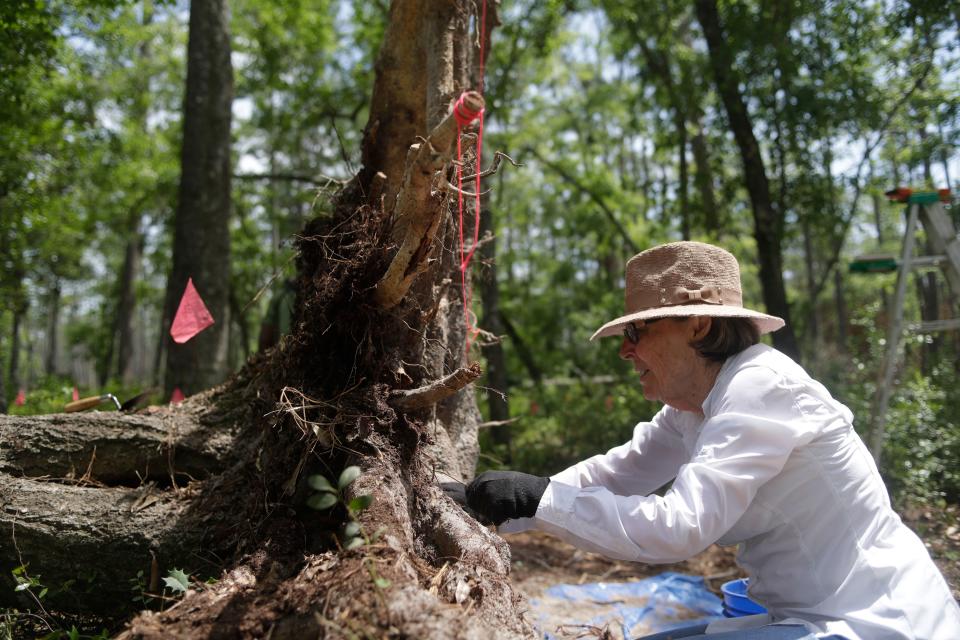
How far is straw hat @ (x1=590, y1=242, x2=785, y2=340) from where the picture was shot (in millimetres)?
2100

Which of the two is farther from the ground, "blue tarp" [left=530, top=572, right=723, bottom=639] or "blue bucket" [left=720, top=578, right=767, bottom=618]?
"blue bucket" [left=720, top=578, right=767, bottom=618]

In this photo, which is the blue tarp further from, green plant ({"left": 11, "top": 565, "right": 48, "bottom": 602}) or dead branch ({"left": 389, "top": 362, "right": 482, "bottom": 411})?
green plant ({"left": 11, "top": 565, "right": 48, "bottom": 602})

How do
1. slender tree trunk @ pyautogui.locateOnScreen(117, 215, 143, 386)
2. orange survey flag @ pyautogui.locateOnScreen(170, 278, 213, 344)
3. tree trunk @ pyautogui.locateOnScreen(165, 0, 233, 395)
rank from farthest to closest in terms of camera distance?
slender tree trunk @ pyautogui.locateOnScreen(117, 215, 143, 386) → tree trunk @ pyautogui.locateOnScreen(165, 0, 233, 395) → orange survey flag @ pyautogui.locateOnScreen(170, 278, 213, 344)

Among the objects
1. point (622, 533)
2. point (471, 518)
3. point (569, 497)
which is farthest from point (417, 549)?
point (622, 533)

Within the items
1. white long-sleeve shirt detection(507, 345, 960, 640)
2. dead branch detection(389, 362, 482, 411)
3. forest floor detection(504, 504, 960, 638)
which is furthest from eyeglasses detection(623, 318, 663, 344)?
forest floor detection(504, 504, 960, 638)

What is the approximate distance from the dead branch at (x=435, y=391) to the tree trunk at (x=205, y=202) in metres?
3.98

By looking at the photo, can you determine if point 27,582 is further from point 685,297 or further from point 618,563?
point 618,563

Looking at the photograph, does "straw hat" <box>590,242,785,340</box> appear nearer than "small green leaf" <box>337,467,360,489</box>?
No

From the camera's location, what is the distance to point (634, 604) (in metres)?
4.11

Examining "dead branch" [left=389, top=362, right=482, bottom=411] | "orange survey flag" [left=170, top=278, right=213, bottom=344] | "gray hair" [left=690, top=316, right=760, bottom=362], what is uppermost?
"orange survey flag" [left=170, top=278, right=213, bottom=344]

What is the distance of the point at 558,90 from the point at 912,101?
485 inches

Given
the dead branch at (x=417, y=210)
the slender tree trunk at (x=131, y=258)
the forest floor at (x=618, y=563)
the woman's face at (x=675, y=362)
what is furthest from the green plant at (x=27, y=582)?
the slender tree trunk at (x=131, y=258)

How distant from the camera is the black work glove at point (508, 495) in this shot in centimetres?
200

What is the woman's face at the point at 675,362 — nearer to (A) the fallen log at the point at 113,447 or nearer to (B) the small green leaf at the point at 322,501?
(B) the small green leaf at the point at 322,501
